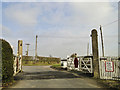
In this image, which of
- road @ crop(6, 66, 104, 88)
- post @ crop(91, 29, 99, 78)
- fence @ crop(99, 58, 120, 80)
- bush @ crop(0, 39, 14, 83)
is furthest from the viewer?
post @ crop(91, 29, 99, 78)

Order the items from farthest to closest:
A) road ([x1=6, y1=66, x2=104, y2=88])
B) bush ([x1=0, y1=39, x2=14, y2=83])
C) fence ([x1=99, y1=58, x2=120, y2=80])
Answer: fence ([x1=99, y1=58, x2=120, y2=80]) → road ([x1=6, y1=66, x2=104, y2=88]) → bush ([x1=0, y1=39, x2=14, y2=83])

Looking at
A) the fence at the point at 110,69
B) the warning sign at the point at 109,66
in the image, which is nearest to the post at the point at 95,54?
the fence at the point at 110,69

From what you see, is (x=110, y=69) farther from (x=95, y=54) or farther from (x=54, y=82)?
(x=54, y=82)

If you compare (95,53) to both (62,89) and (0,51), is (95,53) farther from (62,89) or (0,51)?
(0,51)

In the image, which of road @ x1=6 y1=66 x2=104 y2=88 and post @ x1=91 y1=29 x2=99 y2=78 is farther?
post @ x1=91 y1=29 x2=99 y2=78

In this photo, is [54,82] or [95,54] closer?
[54,82]

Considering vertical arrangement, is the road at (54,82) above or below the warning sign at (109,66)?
below

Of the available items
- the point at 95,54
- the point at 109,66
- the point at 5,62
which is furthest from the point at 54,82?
the point at 109,66

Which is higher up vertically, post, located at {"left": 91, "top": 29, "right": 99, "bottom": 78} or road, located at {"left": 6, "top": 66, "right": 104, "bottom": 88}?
post, located at {"left": 91, "top": 29, "right": 99, "bottom": 78}

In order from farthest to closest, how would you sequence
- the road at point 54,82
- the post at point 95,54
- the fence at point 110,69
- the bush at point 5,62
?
the post at point 95,54 → the fence at point 110,69 → the road at point 54,82 → the bush at point 5,62

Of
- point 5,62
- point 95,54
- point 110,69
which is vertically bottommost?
point 110,69

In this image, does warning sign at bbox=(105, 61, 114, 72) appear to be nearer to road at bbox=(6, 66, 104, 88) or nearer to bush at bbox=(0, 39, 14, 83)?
road at bbox=(6, 66, 104, 88)

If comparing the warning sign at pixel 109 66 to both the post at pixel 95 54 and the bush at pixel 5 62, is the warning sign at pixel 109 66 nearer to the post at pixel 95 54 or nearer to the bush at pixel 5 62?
the post at pixel 95 54

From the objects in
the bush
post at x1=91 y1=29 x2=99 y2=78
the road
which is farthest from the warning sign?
the bush
